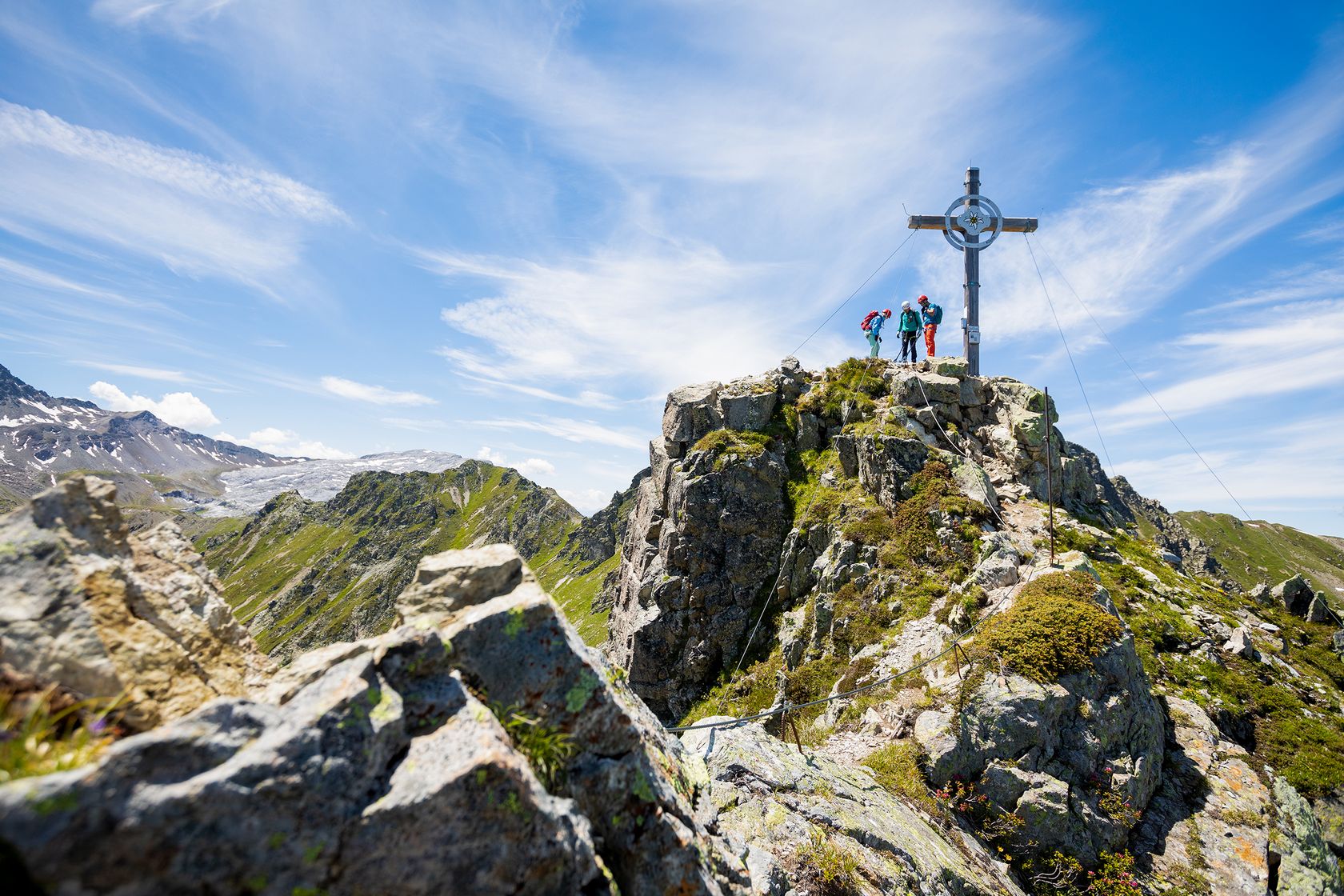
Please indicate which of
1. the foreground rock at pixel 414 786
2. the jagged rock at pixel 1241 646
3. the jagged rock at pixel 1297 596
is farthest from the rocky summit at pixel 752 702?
the jagged rock at pixel 1241 646

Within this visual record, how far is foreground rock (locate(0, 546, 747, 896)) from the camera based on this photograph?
412 centimetres

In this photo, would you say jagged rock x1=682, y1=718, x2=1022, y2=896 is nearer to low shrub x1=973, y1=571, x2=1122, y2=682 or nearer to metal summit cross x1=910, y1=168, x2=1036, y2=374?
low shrub x1=973, y1=571, x2=1122, y2=682

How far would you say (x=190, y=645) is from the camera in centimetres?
675

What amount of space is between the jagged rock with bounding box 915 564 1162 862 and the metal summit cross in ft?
74.7

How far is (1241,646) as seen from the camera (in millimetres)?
21625

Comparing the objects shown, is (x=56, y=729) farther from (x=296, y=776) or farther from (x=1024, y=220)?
(x=1024, y=220)

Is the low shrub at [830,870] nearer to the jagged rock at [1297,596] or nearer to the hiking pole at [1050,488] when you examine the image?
the hiking pole at [1050,488]

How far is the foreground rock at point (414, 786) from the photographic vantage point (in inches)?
162

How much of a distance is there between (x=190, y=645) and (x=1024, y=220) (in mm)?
43089

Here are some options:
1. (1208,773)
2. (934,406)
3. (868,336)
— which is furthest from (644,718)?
(868,336)

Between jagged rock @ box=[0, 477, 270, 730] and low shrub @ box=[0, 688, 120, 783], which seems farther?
jagged rock @ box=[0, 477, 270, 730]

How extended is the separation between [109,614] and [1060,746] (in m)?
20.9

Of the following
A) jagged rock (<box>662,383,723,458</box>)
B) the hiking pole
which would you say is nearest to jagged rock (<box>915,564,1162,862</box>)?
the hiking pole

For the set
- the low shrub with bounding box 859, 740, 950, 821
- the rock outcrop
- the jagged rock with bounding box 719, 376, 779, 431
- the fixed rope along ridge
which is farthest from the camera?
the jagged rock with bounding box 719, 376, 779, 431
